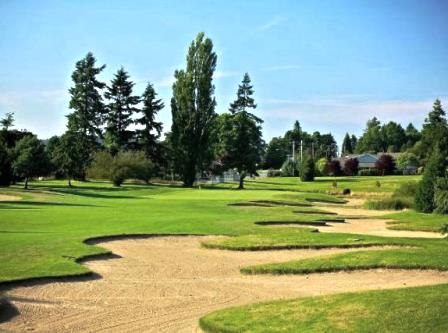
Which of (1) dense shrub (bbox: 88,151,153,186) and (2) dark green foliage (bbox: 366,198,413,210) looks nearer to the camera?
(2) dark green foliage (bbox: 366,198,413,210)

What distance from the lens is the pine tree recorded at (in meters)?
90.4

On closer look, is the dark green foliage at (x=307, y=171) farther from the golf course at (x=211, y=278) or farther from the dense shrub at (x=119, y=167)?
the golf course at (x=211, y=278)

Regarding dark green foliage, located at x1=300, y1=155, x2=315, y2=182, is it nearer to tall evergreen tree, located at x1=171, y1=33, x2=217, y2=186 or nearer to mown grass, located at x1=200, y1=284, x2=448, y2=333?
tall evergreen tree, located at x1=171, y1=33, x2=217, y2=186

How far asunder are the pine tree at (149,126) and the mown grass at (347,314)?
7976 cm

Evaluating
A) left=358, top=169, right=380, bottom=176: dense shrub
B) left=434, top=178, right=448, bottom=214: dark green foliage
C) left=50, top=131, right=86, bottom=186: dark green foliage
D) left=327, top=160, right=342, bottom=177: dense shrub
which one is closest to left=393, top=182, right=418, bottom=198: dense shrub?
left=434, top=178, right=448, bottom=214: dark green foliage

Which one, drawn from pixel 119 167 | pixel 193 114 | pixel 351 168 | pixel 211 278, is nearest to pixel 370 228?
pixel 211 278

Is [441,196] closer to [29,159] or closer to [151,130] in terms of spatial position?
[29,159]

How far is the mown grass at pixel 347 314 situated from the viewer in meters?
9.52

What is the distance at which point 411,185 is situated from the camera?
53.0m

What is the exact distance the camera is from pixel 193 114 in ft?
259

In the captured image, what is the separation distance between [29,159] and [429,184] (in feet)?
131

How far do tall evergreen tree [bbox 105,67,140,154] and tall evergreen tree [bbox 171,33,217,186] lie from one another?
11157 millimetres

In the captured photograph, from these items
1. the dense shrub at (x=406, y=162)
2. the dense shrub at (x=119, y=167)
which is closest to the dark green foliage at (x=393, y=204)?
the dense shrub at (x=119, y=167)

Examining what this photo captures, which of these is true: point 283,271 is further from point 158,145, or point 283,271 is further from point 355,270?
point 158,145
